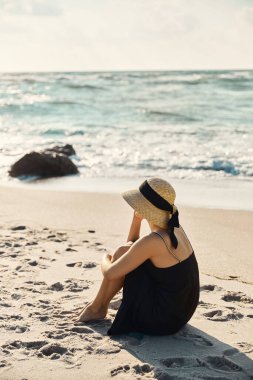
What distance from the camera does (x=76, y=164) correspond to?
13883mm

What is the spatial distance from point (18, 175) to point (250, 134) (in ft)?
29.9

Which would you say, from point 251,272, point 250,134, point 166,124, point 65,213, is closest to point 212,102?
point 166,124

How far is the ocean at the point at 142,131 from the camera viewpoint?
1341 cm

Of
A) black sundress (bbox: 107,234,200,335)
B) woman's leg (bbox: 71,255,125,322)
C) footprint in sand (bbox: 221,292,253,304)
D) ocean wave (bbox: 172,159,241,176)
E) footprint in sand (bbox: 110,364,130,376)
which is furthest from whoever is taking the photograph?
ocean wave (bbox: 172,159,241,176)

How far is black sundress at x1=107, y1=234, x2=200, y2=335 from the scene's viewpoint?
4496 millimetres

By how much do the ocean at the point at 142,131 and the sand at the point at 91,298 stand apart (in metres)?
4.36

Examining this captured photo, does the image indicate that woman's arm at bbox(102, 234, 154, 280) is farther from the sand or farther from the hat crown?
the sand

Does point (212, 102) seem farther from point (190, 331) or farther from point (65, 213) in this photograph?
point (190, 331)

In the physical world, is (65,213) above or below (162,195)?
below

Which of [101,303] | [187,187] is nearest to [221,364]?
[101,303]

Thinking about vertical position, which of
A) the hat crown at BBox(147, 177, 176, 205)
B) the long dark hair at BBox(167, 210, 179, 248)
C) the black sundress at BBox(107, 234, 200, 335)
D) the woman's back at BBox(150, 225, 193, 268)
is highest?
the hat crown at BBox(147, 177, 176, 205)

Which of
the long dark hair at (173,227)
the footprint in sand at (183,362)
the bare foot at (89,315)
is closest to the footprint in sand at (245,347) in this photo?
the footprint in sand at (183,362)

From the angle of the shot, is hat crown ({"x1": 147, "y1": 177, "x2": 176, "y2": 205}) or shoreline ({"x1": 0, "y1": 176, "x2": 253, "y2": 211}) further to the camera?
shoreline ({"x1": 0, "y1": 176, "x2": 253, "y2": 211})

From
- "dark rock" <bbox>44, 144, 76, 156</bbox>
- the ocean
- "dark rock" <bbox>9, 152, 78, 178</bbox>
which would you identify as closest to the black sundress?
the ocean
